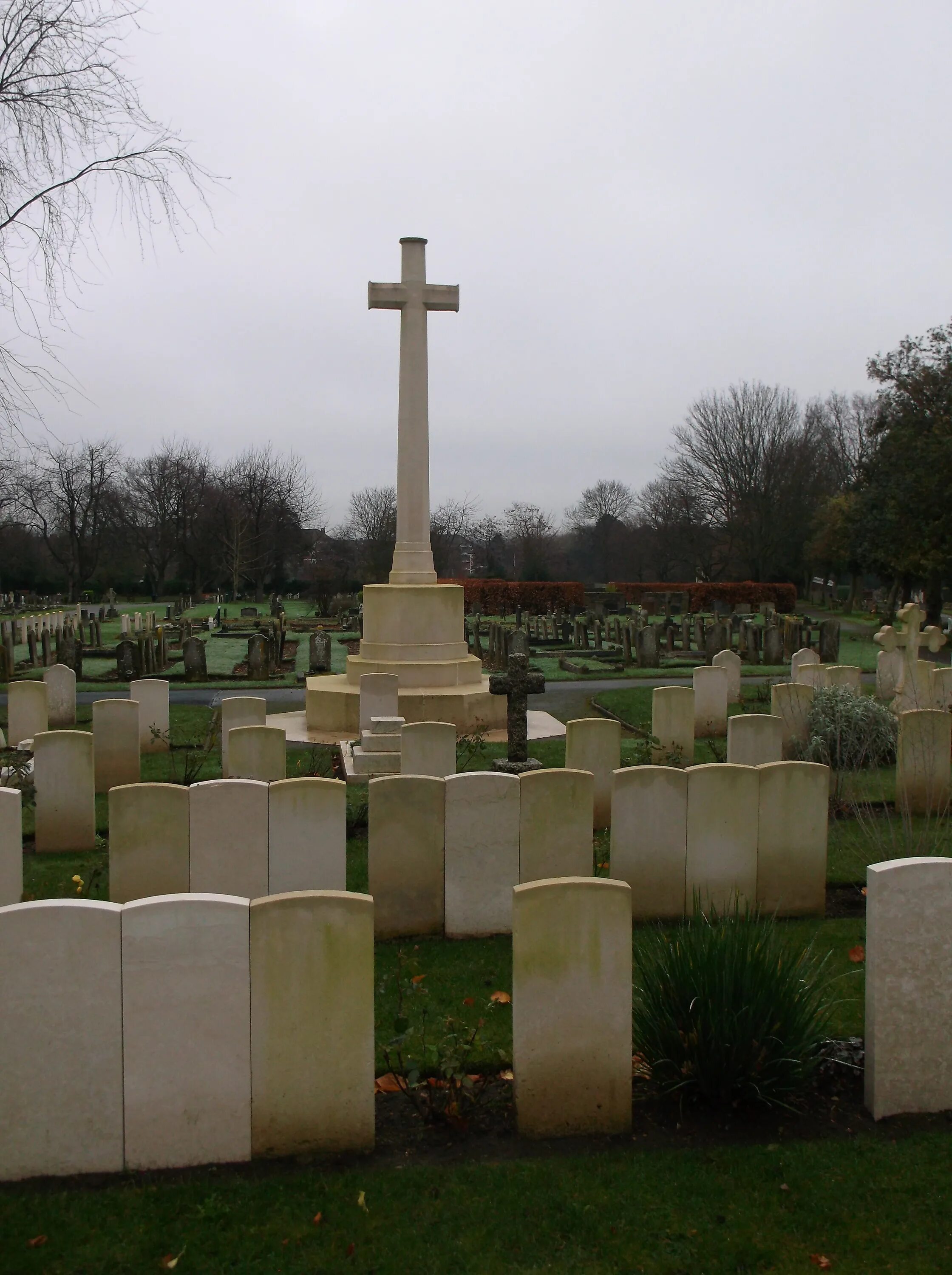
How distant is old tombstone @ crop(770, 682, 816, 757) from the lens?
10.8 metres

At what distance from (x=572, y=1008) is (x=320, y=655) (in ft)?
56.5

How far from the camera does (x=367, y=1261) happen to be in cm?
298

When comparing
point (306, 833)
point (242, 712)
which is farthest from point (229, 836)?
point (242, 712)

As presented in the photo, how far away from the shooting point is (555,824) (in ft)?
19.1

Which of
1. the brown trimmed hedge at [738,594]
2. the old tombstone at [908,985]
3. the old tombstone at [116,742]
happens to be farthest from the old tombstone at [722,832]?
the brown trimmed hedge at [738,594]

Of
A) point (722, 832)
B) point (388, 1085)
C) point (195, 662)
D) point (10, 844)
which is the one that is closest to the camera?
point (388, 1085)

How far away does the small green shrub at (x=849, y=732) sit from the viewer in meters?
10.3

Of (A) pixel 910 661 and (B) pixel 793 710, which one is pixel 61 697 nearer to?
(B) pixel 793 710

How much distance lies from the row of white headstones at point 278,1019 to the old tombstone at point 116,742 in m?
6.12

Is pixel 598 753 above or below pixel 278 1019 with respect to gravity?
above

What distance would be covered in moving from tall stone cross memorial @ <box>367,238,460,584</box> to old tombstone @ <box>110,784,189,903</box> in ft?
27.3

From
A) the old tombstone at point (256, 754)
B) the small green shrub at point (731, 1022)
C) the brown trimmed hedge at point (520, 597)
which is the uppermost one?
the brown trimmed hedge at point (520, 597)

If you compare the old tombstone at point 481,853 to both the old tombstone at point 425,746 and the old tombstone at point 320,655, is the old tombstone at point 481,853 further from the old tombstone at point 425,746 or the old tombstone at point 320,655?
the old tombstone at point 320,655

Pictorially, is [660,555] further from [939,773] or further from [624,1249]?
[624,1249]
